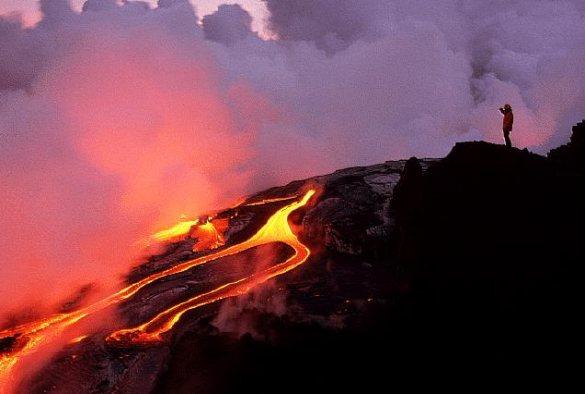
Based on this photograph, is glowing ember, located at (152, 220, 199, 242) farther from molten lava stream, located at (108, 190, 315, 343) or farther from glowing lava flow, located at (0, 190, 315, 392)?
molten lava stream, located at (108, 190, 315, 343)

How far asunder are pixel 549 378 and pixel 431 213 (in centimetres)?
398

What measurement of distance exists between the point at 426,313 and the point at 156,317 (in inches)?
414

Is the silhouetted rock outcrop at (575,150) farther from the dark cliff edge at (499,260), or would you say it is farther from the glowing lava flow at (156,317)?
the glowing lava flow at (156,317)

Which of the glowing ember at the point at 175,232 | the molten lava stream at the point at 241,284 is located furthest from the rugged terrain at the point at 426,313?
the glowing ember at the point at 175,232

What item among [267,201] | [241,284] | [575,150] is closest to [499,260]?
[575,150]

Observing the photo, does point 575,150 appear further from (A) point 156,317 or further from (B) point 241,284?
(A) point 156,317

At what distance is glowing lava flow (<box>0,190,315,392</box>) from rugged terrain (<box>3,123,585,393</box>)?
2.82 ft

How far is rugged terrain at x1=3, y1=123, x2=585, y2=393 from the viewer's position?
8.12m

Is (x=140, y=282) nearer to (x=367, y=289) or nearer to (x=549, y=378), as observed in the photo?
(x=367, y=289)

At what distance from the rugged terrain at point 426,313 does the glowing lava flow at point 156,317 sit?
86cm

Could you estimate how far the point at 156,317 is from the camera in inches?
621

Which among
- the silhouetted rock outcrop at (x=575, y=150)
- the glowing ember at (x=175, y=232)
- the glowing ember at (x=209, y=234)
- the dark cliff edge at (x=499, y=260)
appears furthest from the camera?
the glowing ember at (x=175, y=232)

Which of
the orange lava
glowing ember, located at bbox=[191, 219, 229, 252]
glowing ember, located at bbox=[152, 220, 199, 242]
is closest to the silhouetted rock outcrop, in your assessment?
the orange lava

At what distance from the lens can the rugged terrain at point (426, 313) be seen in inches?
320
